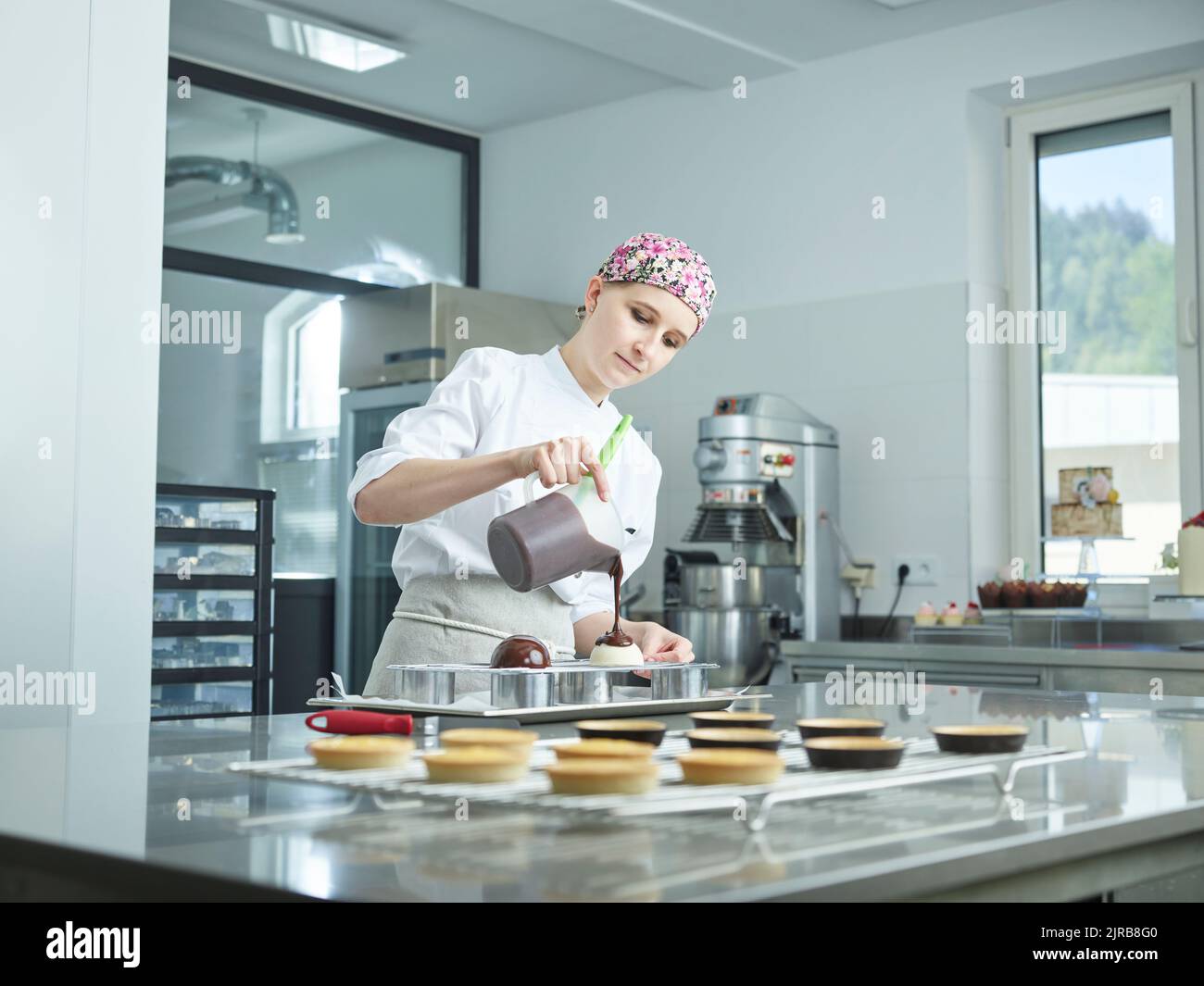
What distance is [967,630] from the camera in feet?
12.1

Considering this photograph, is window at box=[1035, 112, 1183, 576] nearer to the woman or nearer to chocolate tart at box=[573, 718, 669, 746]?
the woman

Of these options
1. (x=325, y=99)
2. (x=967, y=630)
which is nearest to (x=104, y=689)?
(x=967, y=630)

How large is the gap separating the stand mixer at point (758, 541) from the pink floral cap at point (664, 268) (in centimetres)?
199

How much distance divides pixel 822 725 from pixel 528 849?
0.51m

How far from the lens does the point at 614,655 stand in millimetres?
1695

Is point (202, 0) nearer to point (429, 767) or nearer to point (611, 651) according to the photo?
point (611, 651)

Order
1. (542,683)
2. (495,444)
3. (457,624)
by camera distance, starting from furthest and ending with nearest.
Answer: (495,444)
(457,624)
(542,683)

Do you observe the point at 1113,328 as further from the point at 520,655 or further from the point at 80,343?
the point at 520,655

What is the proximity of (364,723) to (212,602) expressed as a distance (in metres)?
2.82

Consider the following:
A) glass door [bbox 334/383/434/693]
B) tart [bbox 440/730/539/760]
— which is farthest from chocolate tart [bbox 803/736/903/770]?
glass door [bbox 334/383/434/693]

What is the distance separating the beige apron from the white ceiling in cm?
268

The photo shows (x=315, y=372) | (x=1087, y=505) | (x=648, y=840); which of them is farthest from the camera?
(x=315, y=372)

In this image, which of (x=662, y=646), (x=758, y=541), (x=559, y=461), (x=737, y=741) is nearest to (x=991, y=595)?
(x=758, y=541)

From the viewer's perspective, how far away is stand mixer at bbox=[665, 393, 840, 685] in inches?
153
